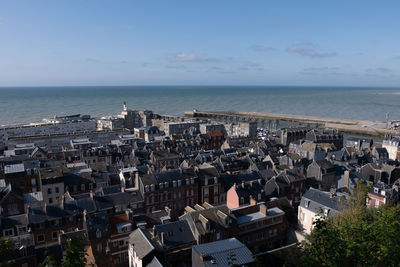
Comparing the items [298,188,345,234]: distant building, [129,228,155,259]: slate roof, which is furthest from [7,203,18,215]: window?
[298,188,345,234]: distant building

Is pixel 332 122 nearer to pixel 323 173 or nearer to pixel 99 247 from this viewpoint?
pixel 323 173

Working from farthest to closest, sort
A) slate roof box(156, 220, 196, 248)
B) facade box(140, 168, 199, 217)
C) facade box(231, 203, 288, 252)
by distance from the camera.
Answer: facade box(140, 168, 199, 217) < facade box(231, 203, 288, 252) < slate roof box(156, 220, 196, 248)

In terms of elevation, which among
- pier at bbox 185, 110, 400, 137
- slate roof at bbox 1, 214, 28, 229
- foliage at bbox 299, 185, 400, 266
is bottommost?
pier at bbox 185, 110, 400, 137

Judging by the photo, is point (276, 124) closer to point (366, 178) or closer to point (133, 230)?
point (366, 178)

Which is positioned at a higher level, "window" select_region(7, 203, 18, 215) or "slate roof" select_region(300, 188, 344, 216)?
"slate roof" select_region(300, 188, 344, 216)

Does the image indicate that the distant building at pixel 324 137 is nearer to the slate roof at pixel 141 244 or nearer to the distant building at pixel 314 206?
the distant building at pixel 314 206

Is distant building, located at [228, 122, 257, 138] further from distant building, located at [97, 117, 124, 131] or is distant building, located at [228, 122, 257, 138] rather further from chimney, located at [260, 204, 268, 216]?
chimney, located at [260, 204, 268, 216]
